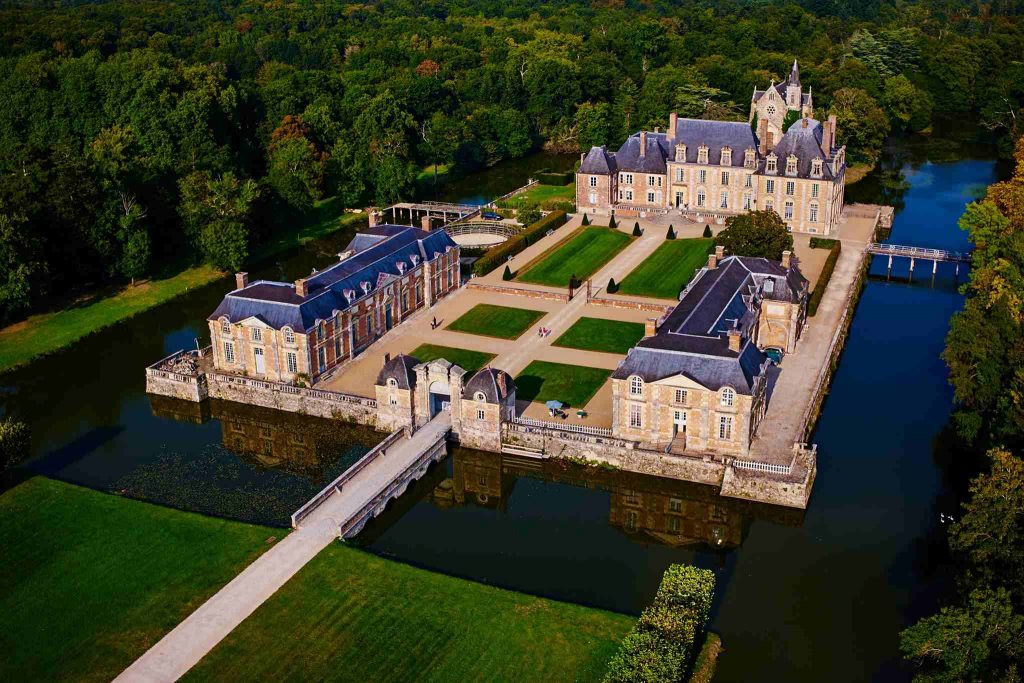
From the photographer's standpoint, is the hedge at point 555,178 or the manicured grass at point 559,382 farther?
the hedge at point 555,178

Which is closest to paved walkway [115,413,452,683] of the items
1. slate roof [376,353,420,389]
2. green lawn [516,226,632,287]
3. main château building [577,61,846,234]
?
slate roof [376,353,420,389]

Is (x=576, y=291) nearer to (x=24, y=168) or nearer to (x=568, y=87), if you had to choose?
(x=24, y=168)

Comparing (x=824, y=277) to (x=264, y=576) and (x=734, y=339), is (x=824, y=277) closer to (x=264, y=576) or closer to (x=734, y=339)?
(x=734, y=339)

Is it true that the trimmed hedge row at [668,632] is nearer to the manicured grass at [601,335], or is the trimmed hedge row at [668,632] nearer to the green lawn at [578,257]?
the manicured grass at [601,335]

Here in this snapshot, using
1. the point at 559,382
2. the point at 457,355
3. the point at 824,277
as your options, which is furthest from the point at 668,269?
the point at 559,382

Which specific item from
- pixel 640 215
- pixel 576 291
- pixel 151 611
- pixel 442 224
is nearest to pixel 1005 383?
pixel 576 291

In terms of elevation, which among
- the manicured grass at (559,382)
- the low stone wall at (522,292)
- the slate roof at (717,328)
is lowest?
the manicured grass at (559,382)

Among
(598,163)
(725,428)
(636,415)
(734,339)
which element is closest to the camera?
(725,428)

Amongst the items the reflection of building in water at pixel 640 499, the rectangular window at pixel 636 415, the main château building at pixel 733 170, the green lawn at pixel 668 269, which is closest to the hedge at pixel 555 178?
the main château building at pixel 733 170
